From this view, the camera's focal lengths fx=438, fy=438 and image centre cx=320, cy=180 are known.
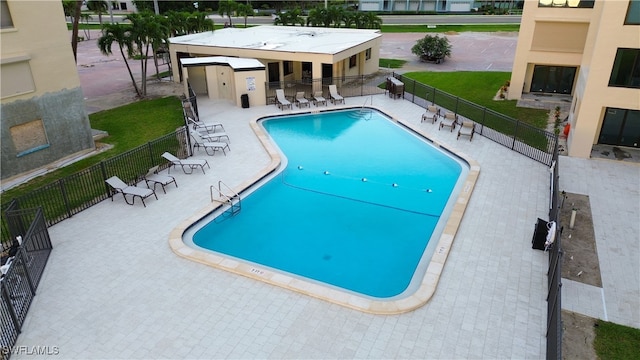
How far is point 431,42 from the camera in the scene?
38.4 m

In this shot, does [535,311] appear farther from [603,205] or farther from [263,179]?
[263,179]

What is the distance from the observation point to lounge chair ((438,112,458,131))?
70.4 feet

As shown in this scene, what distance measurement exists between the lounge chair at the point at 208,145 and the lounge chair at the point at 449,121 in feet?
34.6

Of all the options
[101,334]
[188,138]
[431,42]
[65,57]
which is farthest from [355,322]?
[431,42]

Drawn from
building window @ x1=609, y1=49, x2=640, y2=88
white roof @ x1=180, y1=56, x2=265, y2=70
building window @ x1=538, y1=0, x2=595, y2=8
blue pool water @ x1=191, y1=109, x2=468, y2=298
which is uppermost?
building window @ x1=538, y1=0, x2=595, y2=8

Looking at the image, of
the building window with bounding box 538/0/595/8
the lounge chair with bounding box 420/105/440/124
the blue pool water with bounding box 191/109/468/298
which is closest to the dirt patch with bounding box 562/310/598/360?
the blue pool water with bounding box 191/109/468/298

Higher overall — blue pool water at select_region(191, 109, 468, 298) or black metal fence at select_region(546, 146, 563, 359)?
black metal fence at select_region(546, 146, 563, 359)

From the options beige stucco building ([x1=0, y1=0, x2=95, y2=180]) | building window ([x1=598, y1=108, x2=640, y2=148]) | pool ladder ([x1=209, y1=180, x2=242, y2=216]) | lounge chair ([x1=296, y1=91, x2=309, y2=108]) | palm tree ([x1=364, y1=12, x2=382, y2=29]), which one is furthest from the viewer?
palm tree ([x1=364, y1=12, x2=382, y2=29])

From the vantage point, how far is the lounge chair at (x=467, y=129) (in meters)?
20.1

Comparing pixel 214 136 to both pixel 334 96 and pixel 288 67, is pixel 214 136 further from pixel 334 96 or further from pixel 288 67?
pixel 288 67

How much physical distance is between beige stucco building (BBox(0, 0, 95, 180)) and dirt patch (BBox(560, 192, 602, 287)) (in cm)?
1946

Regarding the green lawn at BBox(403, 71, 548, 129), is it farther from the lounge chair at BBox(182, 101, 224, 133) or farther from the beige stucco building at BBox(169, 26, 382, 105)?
the lounge chair at BBox(182, 101, 224, 133)

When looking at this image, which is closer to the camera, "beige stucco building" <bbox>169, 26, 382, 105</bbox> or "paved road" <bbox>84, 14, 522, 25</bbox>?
"beige stucco building" <bbox>169, 26, 382, 105</bbox>

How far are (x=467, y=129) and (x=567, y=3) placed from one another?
34.9ft
